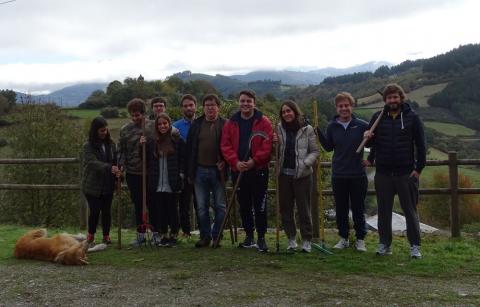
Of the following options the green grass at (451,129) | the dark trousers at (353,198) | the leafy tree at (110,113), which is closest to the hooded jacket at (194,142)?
the dark trousers at (353,198)

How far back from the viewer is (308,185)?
5840mm

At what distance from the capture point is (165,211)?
627cm

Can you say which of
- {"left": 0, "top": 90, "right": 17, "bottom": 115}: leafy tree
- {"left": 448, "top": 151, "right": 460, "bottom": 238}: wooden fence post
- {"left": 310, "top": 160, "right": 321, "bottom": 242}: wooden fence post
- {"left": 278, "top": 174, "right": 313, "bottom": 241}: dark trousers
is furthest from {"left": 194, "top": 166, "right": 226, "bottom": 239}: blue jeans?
{"left": 0, "top": 90, "right": 17, "bottom": 115}: leafy tree

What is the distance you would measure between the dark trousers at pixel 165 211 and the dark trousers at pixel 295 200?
1.38 metres

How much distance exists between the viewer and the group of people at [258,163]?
5.51 meters

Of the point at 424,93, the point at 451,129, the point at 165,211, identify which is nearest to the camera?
the point at 165,211

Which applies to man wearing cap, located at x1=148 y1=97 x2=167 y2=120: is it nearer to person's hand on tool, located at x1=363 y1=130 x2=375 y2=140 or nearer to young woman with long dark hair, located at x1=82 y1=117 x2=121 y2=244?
young woman with long dark hair, located at x1=82 y1=117 x2=121 y2=244

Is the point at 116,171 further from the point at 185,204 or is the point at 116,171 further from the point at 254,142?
the point at 254,142

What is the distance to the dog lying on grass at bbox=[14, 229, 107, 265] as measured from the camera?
5.68m

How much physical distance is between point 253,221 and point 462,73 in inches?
3197

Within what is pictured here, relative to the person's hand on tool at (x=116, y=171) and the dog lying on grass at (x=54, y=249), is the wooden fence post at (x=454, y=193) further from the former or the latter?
the dog lying on grass at (x=54, y=249)

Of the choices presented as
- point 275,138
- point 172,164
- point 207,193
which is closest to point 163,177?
point 172,164

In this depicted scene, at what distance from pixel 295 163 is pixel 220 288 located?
184 centimetres

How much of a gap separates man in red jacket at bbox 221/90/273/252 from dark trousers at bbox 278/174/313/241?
245 millimetres
